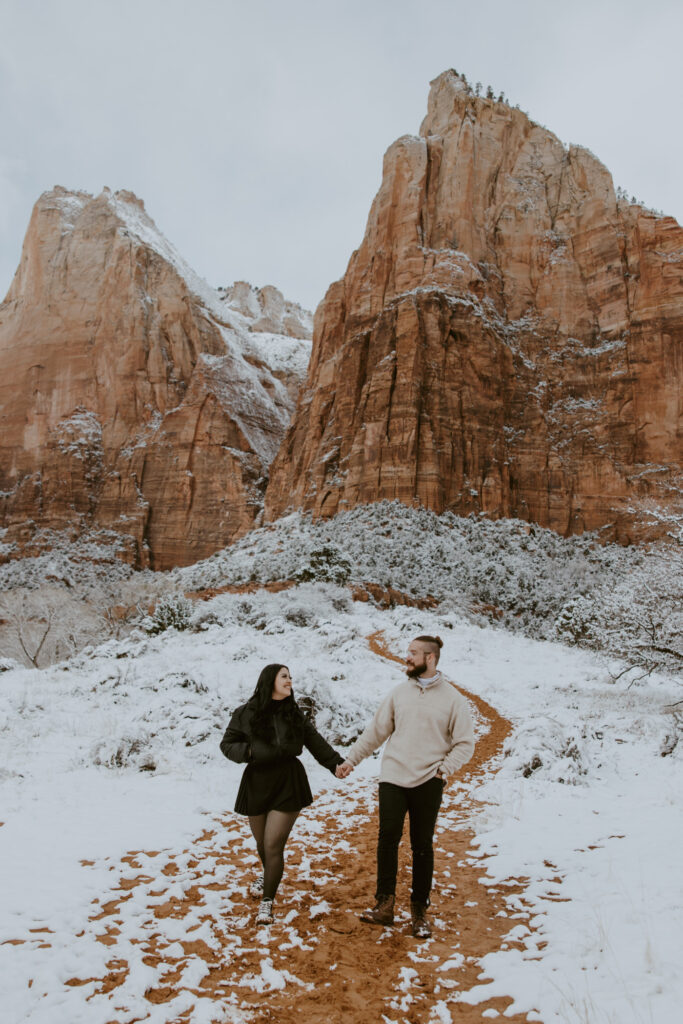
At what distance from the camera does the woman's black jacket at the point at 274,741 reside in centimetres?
414

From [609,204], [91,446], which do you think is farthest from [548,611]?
[91,446]

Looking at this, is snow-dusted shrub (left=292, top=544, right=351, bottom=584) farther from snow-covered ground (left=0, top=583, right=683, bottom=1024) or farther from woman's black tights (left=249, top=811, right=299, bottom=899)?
woman's black tights (left=249, top=811, right=299, bottom=899)

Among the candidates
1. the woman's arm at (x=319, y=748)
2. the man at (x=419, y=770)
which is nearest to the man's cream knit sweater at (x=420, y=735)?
the man at (x=419, y=770)

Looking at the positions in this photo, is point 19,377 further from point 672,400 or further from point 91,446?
point 672,400

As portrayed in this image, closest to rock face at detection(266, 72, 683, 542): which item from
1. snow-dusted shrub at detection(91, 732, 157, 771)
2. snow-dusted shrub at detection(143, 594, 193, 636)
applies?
snow-dusted shrub at detection(143, 594, 193, 636)

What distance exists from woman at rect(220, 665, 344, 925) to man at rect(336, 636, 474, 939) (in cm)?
37

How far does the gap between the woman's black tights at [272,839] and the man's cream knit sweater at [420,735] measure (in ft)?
2.00

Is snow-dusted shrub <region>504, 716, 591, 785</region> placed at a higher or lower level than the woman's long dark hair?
lower

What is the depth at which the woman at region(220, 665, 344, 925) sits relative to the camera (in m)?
4.14

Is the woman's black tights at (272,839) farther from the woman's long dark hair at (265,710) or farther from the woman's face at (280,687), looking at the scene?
the woman's face at (280,687)

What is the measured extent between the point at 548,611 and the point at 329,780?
2765 centimetres

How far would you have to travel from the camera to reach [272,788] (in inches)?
165

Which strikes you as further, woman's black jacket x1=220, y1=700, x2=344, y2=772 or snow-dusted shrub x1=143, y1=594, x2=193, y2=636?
snow-dusted shrub x1=143, y1=594, x2=193, y2=636

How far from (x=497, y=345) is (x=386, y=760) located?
49698mm
